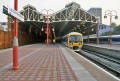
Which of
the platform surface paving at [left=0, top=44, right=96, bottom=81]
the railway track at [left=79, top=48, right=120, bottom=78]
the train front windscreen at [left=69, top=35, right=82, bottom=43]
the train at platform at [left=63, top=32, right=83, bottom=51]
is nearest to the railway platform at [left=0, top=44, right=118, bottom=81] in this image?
the platform surface paving at [left=0, top=44, right=96, bottom=81]

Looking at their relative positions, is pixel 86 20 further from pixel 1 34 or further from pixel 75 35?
pixel 1 34

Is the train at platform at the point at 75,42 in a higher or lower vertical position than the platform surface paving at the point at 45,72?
higher

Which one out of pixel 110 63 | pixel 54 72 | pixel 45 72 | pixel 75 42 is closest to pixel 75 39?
pixel 75 42

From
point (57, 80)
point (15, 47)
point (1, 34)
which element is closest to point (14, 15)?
point (15, 47)

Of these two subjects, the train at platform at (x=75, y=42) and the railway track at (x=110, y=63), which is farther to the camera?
the train at platform at (x=75, y=42)

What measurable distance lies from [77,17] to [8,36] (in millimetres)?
30039

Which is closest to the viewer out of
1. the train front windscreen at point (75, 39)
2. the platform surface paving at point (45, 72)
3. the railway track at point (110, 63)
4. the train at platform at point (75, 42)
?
the platform surface paving at point (45, 72)

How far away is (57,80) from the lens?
6.15 m

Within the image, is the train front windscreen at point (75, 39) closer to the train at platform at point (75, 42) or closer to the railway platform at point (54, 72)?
the train at platform at point (75, 42)

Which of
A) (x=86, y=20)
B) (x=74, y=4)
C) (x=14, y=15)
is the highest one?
(x=74, y=4)

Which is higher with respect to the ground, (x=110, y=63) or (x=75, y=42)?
(x=75, y=42)

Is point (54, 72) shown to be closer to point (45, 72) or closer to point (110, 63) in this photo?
point (45, 72)

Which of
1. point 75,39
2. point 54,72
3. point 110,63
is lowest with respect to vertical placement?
point 110,63

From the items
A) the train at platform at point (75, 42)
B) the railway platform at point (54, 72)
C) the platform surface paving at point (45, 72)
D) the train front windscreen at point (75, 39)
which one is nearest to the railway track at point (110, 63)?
the railway platform at point (54, 72)
